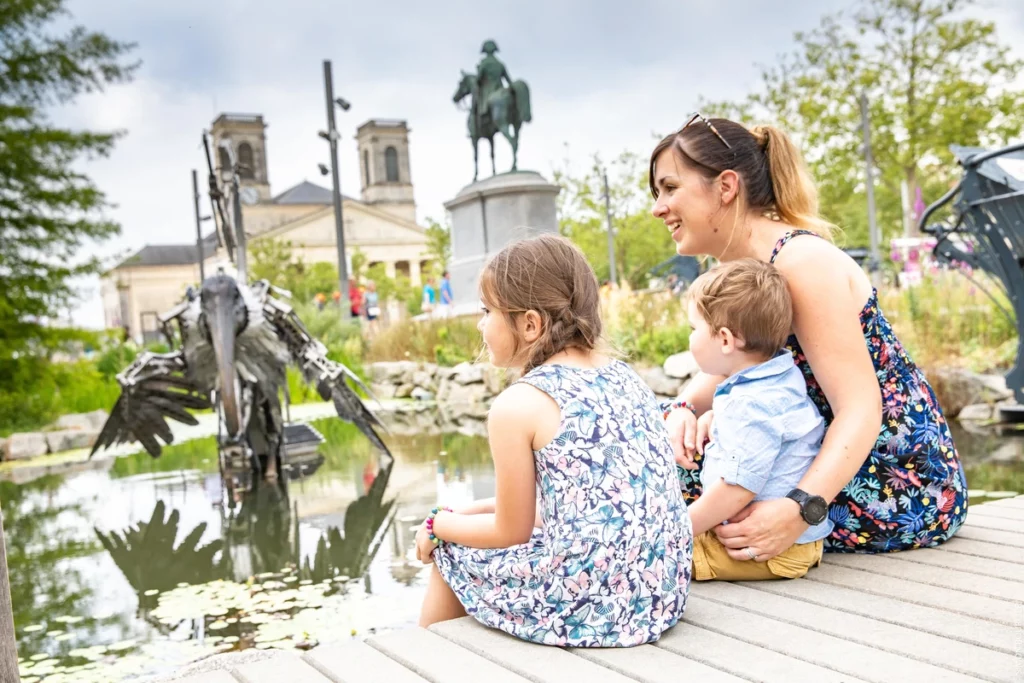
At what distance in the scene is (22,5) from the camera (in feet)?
35.0

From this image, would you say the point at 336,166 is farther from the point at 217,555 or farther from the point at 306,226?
the point at 306,226

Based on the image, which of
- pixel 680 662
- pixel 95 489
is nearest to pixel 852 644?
pixel 680 662

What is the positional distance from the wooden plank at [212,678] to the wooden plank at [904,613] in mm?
1127

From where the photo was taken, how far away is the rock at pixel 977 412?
6.93 metres

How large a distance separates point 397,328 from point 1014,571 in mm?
12910

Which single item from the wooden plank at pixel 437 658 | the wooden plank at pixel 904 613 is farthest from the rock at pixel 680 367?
the wooden plank at pixel 437 658

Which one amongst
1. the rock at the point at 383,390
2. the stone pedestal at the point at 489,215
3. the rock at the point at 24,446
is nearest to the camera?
the rock at the point at 24,446

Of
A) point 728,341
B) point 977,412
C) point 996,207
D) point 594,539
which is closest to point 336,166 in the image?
point 977,412

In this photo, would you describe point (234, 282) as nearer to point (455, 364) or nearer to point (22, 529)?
point (22, 529)

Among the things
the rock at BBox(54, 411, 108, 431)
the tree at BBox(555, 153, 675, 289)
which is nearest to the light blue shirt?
the rock at BBox(54, 411, 108, 431)

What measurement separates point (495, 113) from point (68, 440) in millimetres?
8152

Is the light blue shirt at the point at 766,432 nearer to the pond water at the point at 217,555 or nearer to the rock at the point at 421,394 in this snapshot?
the pond water at the point at 217,555

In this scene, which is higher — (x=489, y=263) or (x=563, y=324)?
(x=489, y=263)

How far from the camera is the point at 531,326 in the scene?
6.02 ft
